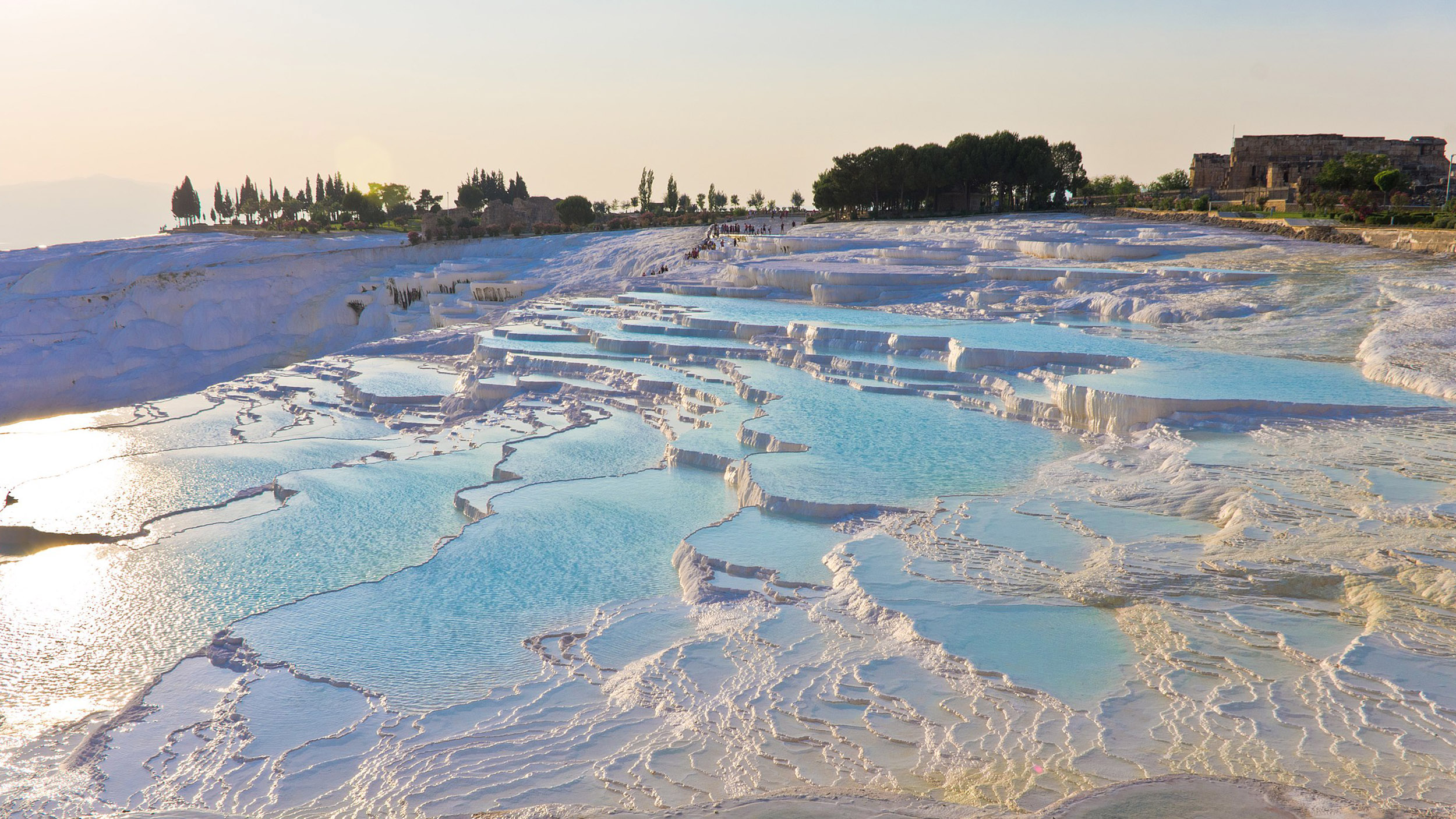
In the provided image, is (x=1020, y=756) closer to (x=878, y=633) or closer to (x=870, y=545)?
(x=878, y=633)

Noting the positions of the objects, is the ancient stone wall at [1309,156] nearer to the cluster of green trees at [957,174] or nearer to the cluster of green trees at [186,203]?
the cluster of green trees at [957,174]

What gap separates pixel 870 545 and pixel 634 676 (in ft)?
7.39

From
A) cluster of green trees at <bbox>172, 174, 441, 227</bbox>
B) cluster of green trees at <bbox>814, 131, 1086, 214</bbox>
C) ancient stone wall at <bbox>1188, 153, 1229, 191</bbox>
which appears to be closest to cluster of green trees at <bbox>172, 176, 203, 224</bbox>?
cluster of green trees at <bbox>172, 174, 441, 227</bbox>

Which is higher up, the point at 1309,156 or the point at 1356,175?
the point at 1309,156

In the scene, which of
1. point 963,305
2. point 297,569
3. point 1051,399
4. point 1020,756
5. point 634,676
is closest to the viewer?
point 1020,756

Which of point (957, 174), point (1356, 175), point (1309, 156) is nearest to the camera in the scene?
point (1356, 175)

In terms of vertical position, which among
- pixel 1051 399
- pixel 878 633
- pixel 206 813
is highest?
pixel 1051 399

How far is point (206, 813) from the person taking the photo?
15.3 feet

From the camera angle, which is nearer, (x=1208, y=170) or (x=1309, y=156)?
(x=1309, y=156)

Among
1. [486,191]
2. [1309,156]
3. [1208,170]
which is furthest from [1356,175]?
[486,191]

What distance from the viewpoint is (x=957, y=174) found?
39.3m

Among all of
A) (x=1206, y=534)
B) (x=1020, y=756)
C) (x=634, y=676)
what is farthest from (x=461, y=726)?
(x=1206, y=534)

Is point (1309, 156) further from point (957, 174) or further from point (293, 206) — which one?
point (293, 206)

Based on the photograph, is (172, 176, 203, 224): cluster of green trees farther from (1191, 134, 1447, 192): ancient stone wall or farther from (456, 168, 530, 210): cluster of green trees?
(1191, 134, 1447, 192): ancient stone wall
